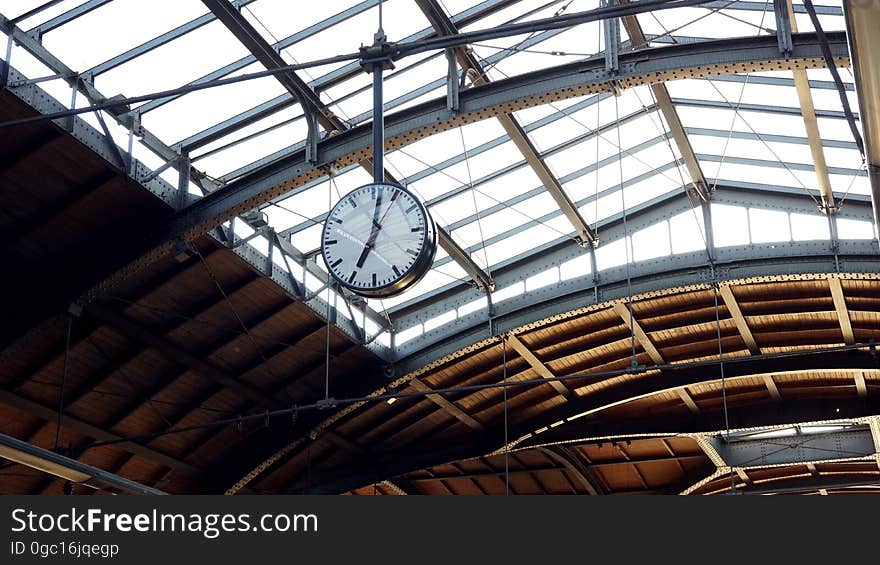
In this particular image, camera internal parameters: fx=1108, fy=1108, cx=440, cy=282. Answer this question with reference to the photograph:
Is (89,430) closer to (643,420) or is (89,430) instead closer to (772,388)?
(643,420)

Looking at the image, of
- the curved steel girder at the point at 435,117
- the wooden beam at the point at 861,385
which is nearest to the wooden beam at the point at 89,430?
the curved steel girder at the point at 435,117

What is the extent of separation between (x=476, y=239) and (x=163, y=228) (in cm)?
734

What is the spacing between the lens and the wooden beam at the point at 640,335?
24.2 meters

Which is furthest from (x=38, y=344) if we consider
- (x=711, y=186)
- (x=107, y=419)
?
(x=711, y=186)

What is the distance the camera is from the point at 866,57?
24.3ft

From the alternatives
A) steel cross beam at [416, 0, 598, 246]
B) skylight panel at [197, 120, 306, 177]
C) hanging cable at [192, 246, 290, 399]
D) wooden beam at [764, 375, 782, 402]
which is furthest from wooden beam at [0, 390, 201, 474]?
wooden beam at [764, 375, 782, 402]

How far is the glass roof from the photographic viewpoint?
1669cm

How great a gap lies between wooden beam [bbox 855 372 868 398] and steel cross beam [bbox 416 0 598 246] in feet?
24.1

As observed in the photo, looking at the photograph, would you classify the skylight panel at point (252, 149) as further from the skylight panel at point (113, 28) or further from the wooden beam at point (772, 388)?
the wooden beam at point (772, 388)

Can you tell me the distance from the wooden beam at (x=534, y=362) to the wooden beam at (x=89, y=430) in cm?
854

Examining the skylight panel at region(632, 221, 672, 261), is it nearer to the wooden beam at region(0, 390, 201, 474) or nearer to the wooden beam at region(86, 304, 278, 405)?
the wooden beam at region(86, 304, 278, 405)

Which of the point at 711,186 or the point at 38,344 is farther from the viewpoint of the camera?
the point at 711,186

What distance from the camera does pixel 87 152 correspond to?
56.3 ft

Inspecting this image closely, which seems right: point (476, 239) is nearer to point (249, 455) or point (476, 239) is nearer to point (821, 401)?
point (249, 455)
